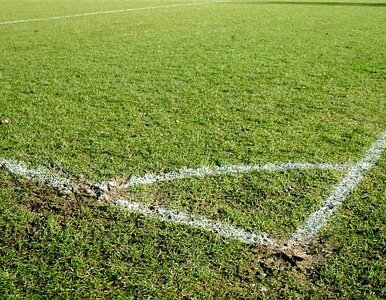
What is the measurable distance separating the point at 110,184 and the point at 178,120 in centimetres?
131

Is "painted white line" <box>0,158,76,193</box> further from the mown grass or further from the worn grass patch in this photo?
the worn grass patch

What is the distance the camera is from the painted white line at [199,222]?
2.50 m

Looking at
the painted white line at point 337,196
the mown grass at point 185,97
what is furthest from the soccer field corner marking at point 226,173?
the mown grass at point 185,97

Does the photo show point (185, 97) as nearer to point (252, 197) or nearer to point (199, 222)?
point (252, 197)

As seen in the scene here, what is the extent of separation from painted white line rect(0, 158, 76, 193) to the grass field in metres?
0.05

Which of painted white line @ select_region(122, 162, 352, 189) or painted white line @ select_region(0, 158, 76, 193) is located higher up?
painted white line @ select_region(0, 158, 76, 193)

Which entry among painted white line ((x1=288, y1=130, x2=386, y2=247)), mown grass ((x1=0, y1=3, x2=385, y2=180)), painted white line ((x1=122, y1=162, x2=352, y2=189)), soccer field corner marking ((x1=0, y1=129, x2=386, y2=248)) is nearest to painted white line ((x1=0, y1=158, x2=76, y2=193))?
soccer field corner marking ((x1=0, y1=129, x2=386, y2=248))

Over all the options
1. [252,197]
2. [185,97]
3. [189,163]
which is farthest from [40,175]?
[185,97]

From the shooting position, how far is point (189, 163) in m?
3.35

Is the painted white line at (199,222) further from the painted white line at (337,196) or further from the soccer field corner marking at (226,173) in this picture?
the painted white line at (337,196)

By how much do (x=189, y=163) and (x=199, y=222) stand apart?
2.54 ft

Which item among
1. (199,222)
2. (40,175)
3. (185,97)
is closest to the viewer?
(199,222)

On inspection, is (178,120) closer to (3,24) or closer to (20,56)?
(20,56)

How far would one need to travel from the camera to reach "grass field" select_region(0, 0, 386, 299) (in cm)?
224
